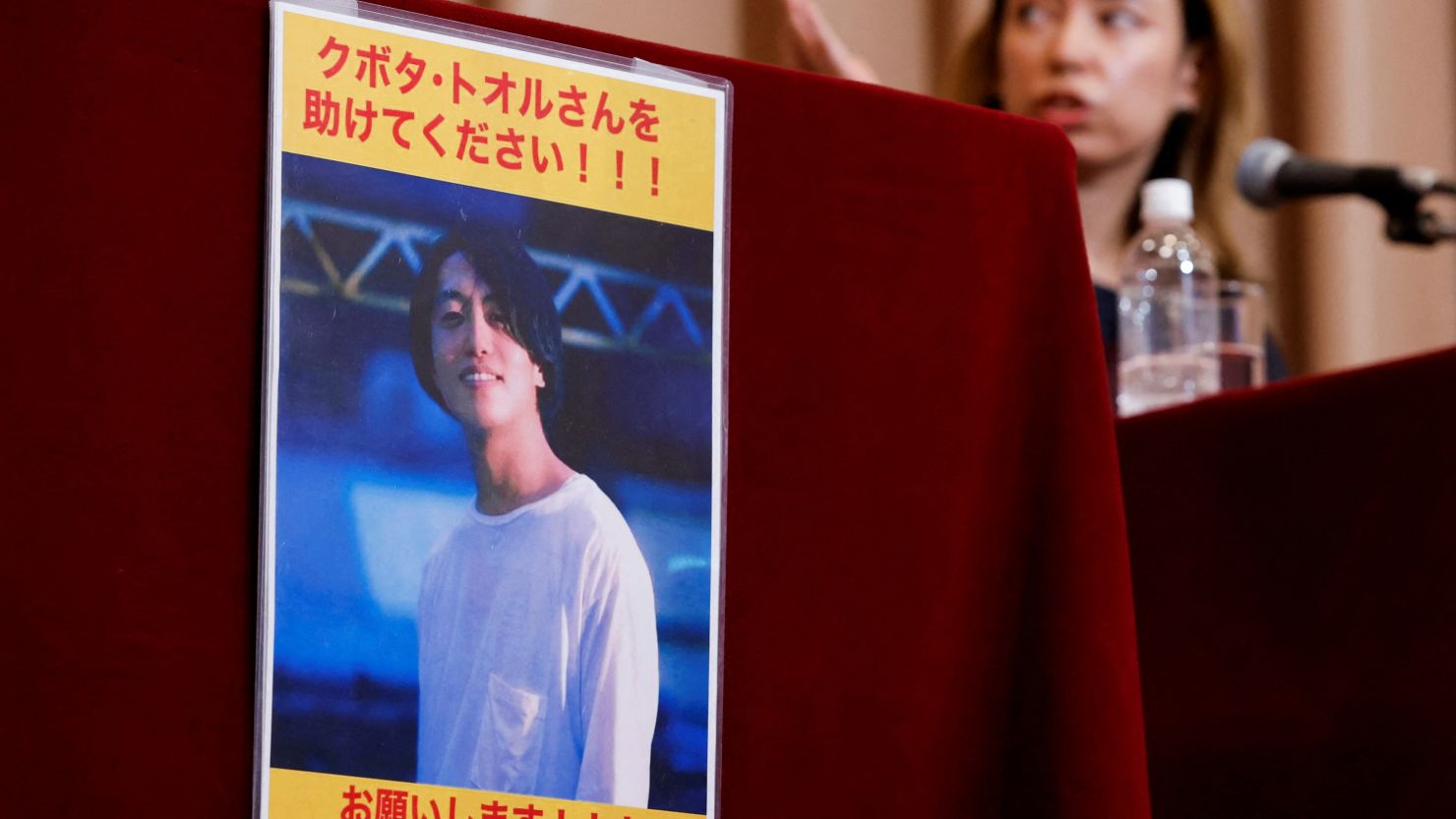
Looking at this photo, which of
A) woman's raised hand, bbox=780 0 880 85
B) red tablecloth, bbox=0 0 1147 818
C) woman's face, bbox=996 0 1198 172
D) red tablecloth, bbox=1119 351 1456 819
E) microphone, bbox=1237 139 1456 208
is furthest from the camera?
woman's face, bbox=996 0 1198 172

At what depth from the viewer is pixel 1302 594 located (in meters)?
0.84

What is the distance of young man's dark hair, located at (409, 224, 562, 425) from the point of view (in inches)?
20.0

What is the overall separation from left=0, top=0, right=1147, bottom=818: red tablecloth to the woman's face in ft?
3.78

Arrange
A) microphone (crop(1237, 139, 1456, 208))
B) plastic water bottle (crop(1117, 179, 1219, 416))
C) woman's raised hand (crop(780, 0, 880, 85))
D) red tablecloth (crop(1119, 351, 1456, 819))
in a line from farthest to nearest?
1. plastic water bottle (crop(1117, 179, 1219, 416))
2. woman's raised hand (crop(780, 0, 880, 85))
3. microphone (crop(1237, 139, 1456, 208))
4. red tablecloth (crop(1119, 351, 1456, 819))

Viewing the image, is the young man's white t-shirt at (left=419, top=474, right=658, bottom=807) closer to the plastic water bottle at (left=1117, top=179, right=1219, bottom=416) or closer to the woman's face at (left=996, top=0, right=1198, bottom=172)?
the plastic water bottle at (left=1117, top=179, right=1219, bottom=416)

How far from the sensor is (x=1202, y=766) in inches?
35.1

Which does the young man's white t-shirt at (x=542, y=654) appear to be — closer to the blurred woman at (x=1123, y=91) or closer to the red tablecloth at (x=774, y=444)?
the red tablecloth at (x=774, y=444)

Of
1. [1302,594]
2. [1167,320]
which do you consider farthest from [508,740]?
[1167,320]

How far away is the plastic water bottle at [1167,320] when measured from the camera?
1372 mm

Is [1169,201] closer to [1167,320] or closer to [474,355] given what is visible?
[1167,320]

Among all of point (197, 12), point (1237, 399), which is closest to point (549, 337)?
point (197, 12)

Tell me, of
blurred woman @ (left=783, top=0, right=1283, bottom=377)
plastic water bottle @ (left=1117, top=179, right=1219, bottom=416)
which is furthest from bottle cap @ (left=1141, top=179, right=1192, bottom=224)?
blurred woman @ (left=783, top=0, right=1283, bottom=377)

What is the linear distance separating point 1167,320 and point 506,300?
1308mm

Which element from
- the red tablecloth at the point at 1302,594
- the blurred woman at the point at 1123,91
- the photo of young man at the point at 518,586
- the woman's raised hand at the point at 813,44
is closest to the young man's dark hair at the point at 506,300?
the photo of young man at the point at 518,586
